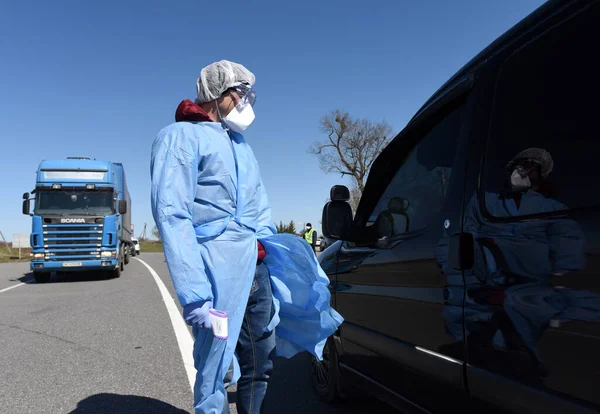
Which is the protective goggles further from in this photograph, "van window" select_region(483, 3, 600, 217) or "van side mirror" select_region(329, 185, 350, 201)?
"van window" select_region(483, 3, 600, 217)

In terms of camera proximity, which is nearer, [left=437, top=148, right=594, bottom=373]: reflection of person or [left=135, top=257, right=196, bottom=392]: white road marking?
[left=437, top=148, right=594, bottom=373]: reflection of person

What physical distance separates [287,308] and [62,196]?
1321 cm

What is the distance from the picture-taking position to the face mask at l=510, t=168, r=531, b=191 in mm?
1619

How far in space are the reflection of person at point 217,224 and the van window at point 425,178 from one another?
0.73 m

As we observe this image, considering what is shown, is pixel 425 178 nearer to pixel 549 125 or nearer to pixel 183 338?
pixel 549 125

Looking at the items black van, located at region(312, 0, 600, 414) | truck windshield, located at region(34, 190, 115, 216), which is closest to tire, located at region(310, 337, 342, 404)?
black van, located at region(312, 0, 600, 414)

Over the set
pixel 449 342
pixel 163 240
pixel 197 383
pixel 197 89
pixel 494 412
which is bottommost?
pixel 197 383

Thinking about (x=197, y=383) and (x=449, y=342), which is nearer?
(x=449, y=342)

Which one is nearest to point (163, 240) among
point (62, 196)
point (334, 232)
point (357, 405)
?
point (334, 232)

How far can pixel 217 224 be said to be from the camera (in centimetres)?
204

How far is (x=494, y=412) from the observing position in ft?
5.34

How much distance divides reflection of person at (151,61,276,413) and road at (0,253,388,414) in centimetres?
146

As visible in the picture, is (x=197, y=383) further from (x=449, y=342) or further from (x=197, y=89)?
(x=197, y=89)

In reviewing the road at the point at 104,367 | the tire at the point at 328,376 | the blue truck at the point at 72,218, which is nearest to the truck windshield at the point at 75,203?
the blue truck at the point at 72,218
